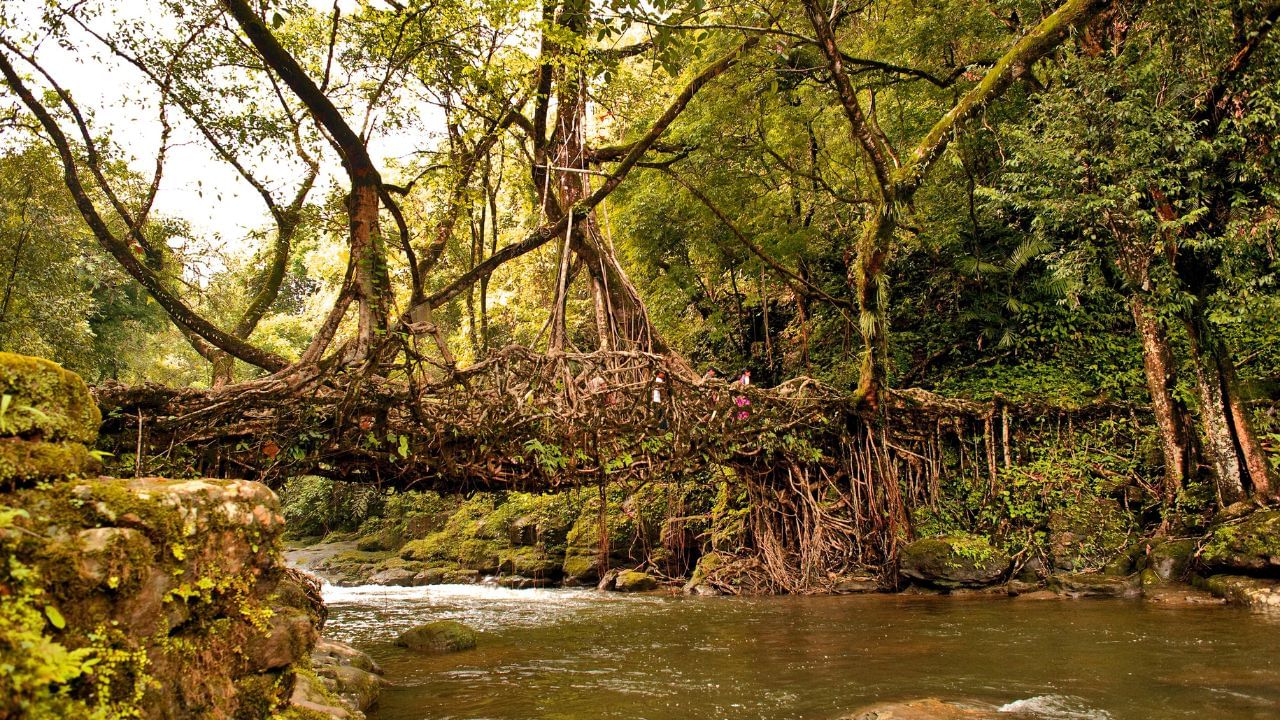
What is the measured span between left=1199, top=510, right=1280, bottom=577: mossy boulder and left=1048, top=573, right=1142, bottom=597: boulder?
987mm

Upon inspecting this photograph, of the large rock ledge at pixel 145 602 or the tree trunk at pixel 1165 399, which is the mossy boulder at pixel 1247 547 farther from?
the large rock ledge at pixel 145 602

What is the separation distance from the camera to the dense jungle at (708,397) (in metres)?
3.14

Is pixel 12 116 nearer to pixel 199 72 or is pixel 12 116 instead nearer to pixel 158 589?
pixel 199 72

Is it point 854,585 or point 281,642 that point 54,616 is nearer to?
point 281,642

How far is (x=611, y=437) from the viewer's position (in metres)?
9.39

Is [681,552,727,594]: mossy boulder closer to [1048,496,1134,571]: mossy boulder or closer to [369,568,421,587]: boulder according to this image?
[1048,496,1134,571]: mossy boulder

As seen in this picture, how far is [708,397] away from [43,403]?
830cm

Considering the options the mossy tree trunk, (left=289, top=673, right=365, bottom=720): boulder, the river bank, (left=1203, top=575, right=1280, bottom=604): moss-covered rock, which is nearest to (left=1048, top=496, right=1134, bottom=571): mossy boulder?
the river bank

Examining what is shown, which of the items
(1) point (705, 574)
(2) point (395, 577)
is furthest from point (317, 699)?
(2) point (395, 577)

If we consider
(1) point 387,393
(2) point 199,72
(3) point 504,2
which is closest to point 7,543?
(1) point 387,393

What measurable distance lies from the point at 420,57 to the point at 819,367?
10377 mm

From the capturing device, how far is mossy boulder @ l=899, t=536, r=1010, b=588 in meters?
10.8

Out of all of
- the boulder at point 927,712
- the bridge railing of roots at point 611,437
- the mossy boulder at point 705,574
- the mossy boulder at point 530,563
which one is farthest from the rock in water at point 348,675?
the mossy boulder at point 530,563

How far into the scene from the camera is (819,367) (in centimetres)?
1616
